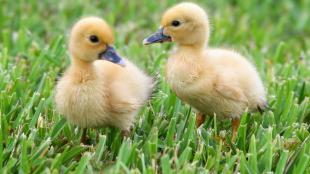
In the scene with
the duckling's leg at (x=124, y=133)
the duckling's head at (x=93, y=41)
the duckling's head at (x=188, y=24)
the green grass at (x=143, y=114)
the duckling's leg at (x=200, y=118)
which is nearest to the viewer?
the green grass at (x=143, y=114)

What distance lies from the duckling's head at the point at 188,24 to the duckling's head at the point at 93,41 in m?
0.46

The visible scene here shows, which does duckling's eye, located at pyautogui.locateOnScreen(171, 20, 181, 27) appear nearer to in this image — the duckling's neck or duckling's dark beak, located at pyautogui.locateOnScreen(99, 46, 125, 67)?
duckling's dark beak, located at pyautogui.locateOnScreen(99, 46, 125, 67)

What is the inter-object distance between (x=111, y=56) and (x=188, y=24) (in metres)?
0.55

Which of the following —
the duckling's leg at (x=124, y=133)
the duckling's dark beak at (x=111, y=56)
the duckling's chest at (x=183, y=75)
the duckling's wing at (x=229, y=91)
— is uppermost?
the duckling's dark beak at (x=111, y=56)

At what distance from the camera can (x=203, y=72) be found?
4.13 meters

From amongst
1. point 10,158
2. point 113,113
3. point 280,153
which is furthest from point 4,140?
point 280,153

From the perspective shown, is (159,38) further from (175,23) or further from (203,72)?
(203,72)

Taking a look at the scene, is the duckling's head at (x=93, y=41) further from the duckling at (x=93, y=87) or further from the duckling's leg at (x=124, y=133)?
the duckling's leg at (x=124, y=133)

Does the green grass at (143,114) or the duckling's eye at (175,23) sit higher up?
the duckling's eye at (175,23)

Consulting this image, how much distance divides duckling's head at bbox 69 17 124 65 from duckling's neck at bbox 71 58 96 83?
3cm

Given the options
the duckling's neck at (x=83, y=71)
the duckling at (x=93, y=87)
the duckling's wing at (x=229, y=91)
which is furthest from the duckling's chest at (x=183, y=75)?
the duckling's neck at (x=83, y=71)

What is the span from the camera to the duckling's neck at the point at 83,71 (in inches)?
157

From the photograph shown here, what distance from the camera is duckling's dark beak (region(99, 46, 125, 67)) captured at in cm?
397

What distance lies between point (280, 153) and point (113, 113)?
93 cm
